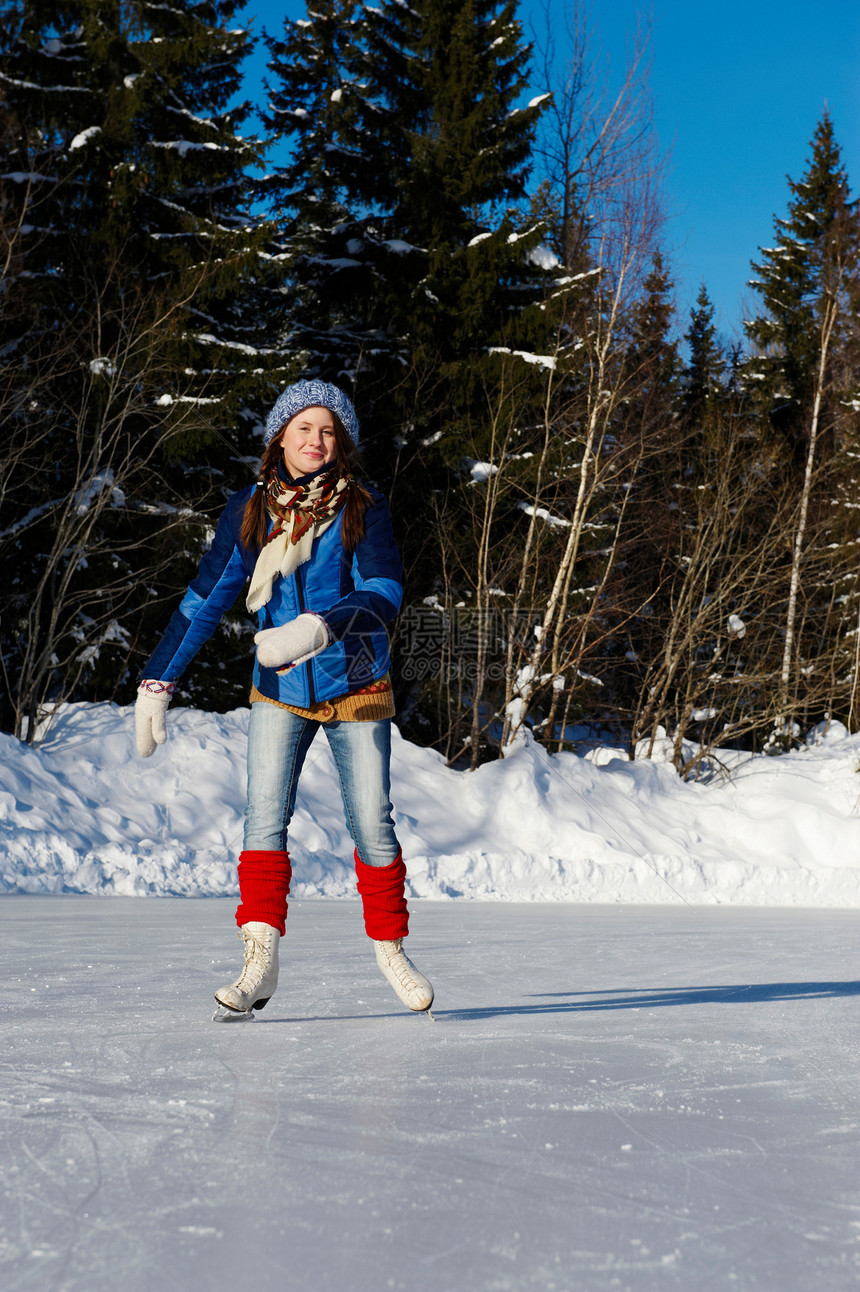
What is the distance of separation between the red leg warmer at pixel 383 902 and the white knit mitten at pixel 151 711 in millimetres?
635

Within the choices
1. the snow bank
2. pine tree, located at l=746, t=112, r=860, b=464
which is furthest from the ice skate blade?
pine tree, located at l=746, t=112, r=860, b=464

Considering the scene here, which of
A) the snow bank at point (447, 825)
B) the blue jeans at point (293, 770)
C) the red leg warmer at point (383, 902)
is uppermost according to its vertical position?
the blue jeans at point (293, 770)

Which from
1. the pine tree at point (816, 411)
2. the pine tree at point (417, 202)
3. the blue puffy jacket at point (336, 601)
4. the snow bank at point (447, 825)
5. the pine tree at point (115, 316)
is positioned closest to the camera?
the blue puffy jacket at point (336, 601)

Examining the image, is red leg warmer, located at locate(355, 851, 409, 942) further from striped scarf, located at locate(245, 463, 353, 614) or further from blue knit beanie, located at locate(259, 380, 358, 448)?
blue knit beanie, located at locate(259, 380, 358, 448)

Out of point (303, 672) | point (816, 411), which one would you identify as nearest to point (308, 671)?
point (303, 672)

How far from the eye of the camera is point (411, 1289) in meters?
1.24

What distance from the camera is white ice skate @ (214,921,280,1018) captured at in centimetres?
280

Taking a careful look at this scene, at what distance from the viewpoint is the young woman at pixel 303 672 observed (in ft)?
9.19

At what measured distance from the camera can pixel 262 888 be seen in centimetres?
283

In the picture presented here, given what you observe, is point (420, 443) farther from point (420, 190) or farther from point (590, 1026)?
point (590, 1026)

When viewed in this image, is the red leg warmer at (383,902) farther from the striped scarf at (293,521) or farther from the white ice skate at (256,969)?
the striped scarf at (293,521)

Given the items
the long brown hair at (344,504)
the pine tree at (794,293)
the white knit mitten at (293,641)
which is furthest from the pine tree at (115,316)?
the pine tree at (794,293)

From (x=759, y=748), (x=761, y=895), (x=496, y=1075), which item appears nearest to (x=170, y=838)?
(x=761, y=895)

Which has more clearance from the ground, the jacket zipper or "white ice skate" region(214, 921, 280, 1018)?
the jacket zipper
